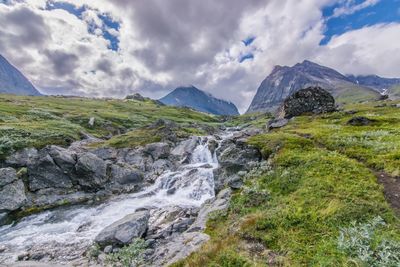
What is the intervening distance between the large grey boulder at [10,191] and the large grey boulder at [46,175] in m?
2.33

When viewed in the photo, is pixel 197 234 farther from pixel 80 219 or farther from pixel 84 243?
pixel 80 219

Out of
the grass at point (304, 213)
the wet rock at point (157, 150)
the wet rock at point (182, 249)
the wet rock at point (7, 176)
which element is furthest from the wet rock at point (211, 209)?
the wet rock at point (157, 150)

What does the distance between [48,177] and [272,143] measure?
35.5 metres

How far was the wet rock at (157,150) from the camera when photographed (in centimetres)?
5906

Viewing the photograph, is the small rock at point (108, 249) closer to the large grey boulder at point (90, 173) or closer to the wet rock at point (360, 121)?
the large grey boulder at point (90, 173)

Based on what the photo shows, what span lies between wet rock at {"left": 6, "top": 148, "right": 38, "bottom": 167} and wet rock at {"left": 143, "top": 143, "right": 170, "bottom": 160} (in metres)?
21.9

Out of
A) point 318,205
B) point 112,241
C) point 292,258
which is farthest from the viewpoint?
point 112,241

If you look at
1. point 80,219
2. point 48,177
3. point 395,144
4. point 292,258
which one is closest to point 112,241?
point 80,219

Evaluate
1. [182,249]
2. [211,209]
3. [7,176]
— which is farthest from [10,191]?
[182,249]

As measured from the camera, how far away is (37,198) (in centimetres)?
3828

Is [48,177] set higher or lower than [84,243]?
higher

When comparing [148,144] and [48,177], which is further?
[148,144]

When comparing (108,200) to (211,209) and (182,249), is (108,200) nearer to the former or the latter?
(211,209)

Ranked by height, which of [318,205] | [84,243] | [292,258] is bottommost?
[84,243]
